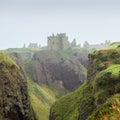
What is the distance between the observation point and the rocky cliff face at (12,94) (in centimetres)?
12481

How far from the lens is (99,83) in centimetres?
8950

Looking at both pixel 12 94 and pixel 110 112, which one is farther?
pixel 12 94

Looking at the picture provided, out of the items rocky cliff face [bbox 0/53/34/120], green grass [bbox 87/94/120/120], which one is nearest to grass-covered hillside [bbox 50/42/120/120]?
rocky cliff face [bbox 0/53/34/120]

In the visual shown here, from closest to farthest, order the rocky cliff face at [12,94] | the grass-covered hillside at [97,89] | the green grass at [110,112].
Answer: the green grass at [110,112], the grass-covered hillside at [97,89], the rocky cliff face at [12,94]

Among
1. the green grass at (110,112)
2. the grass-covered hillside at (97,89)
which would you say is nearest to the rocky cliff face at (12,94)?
the grass-covered hillside at (97,89)

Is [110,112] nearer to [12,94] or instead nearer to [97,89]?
[97,89]

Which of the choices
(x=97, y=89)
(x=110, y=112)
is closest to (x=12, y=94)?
(x=97, y=89)

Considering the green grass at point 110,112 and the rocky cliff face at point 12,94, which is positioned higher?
the green grass at point 110,112

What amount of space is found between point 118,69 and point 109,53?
2929 cm

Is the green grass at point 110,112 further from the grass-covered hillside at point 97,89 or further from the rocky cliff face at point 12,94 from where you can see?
the rocky cliff face at point 12,94

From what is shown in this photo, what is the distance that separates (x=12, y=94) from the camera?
12938 centimetres

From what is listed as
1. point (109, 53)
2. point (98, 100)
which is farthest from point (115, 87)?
point (109, 53)

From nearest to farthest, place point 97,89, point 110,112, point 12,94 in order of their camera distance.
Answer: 1. point 110,112
2. point 97,89
3. point 12,94

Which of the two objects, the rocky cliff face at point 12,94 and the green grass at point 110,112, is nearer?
the green grass at point 110,112
